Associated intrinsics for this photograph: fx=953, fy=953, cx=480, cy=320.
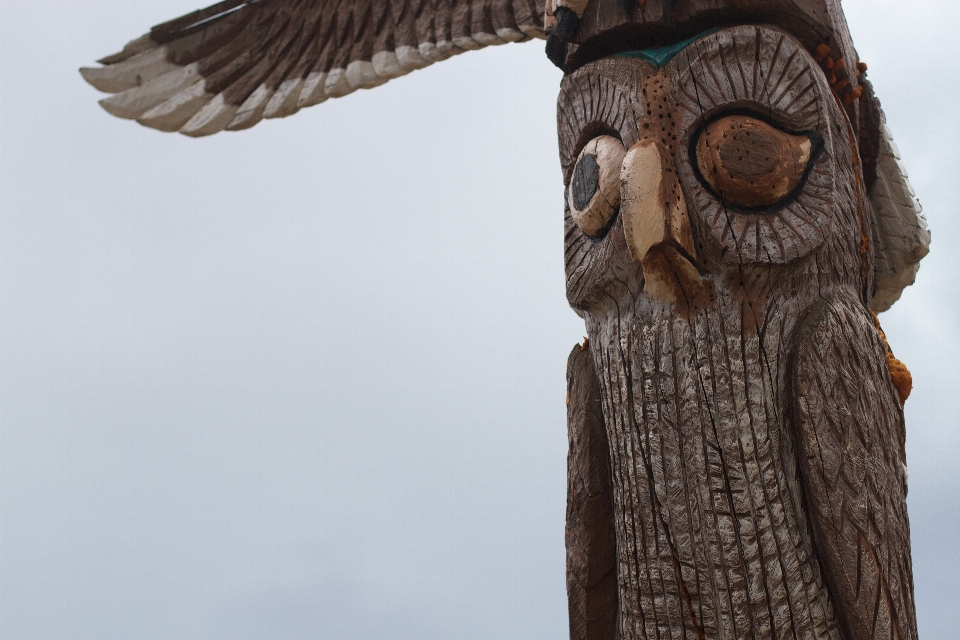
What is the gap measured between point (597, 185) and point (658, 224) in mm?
284

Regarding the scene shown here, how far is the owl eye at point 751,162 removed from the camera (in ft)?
8.15

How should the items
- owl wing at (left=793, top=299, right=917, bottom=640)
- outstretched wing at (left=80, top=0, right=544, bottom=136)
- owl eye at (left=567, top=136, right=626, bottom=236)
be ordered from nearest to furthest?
owl wing at (left=793, top=299, right=917, bottom=640), owl eye at (left=567, top=136, right=626, bottom=236), outstretched wing at (left=80, top=0, right=544, bottom=136)

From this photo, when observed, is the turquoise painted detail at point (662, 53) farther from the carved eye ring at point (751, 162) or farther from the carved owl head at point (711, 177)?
the carved eye ring at point (751, 162)

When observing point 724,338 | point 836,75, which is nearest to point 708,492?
point 724,338

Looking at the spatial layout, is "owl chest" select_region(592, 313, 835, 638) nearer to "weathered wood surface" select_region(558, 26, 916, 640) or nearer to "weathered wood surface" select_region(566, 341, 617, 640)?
"weathered wood surface" select_region(558, 26, 916, 640)

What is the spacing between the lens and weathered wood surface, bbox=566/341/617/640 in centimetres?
261

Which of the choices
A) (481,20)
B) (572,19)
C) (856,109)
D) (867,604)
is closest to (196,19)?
(481,20)

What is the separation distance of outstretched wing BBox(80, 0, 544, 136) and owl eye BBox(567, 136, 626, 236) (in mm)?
857

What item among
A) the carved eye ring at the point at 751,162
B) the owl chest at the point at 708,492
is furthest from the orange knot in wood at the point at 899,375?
the carved eye ring at the point at 751,162

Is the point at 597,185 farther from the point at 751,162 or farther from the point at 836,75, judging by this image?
the point at 836,75

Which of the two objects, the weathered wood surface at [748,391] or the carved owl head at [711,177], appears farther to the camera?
the carved owl head at [711,177]

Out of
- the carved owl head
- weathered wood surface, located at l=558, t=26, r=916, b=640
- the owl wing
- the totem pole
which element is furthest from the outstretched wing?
the owl wing

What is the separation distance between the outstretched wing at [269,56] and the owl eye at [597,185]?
0.86 m

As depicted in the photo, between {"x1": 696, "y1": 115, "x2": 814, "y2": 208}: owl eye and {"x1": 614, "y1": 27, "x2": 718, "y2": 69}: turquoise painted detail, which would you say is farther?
{"x1": 614, "y1": 27, "x2": 718, "y2": 69}: turquoise painted detail
